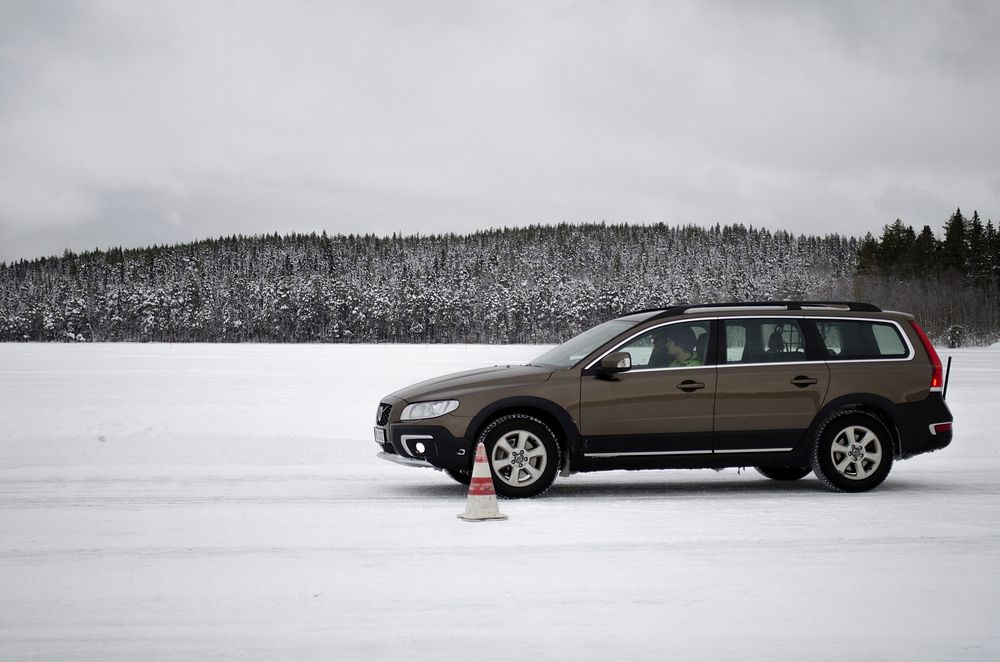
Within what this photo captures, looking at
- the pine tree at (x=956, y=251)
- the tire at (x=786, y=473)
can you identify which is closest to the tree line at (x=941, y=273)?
the pine tree at (x=956, y=251)

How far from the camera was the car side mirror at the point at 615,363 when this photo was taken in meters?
9.60

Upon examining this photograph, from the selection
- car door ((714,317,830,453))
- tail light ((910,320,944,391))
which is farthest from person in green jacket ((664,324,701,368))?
tail light ((910,320,944,391))

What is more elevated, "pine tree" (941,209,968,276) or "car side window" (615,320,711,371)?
"pine tree" (941,209,968,276)

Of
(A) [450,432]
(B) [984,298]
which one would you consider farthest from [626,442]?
(B) [984,298]

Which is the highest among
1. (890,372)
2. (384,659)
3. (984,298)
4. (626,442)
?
(984,298)

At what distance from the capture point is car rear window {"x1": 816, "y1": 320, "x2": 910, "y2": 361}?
1021 centimetres

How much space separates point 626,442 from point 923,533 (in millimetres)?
2735

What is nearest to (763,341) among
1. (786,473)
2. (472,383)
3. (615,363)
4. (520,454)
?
(615,363)

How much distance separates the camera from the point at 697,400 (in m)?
9.77

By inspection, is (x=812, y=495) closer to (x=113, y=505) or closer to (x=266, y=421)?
(x=113, y=505)

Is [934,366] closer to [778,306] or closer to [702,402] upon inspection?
[778,306]

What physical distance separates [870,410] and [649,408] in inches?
88.9

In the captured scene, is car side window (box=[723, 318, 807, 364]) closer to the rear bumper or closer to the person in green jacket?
the person in green jacket

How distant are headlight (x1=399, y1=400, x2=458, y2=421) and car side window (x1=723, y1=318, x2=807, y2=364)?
8.85 ft
